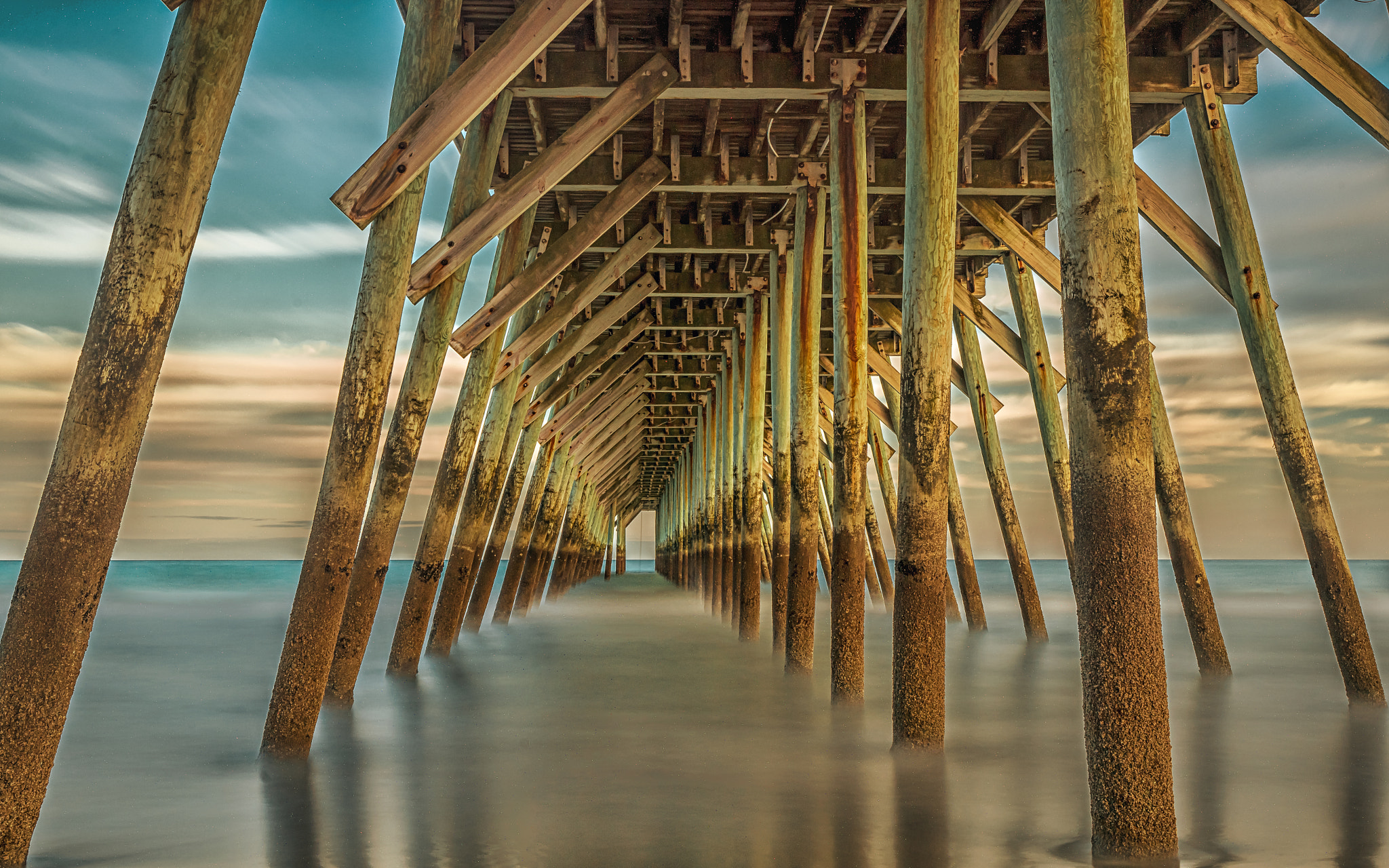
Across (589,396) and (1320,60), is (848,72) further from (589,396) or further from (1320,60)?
(589,396)

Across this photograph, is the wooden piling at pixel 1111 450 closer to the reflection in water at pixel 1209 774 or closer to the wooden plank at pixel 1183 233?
the reflection in water at pixel 1209 774

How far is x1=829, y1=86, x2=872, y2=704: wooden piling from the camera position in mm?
6023

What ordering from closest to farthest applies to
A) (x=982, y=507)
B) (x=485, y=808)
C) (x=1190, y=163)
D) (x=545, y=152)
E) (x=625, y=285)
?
(x=485, y=808) → (x=545, y=152) → (x=625, y=285) → (x=1190, y=163) → (x=982, y=507)

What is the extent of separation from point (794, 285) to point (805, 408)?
43.4 inches

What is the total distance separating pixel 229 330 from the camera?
1552 cm

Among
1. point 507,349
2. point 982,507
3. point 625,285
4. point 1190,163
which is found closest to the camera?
point 507,349

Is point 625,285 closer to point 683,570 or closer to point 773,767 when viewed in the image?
point 773,767

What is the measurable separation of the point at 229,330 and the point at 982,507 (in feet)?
65.9

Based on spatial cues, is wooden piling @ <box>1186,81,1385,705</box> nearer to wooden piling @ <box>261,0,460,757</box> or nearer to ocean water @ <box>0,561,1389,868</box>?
ocean water @ <box>0,561,1389,868</box>

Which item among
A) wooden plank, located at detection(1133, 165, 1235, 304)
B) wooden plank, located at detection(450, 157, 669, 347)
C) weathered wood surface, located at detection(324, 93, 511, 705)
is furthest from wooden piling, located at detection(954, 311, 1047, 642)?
weathered wood surface, located at detection(324, 93, 511, 705)

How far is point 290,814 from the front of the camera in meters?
3.70

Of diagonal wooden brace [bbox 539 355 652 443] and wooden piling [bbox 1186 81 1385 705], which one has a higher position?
diagonal wooden brace [bbox 539 355 652 443]

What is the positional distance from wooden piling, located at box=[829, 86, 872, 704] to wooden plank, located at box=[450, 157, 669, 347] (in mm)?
2339

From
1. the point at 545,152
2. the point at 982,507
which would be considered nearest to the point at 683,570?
the point at 982,507
